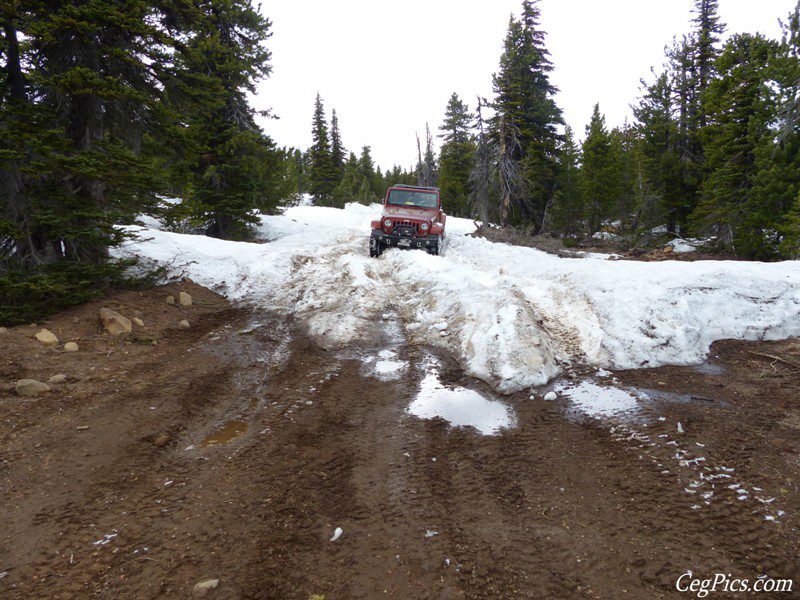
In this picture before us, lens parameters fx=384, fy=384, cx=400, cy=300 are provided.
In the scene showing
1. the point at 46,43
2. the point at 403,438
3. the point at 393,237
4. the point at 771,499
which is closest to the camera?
the point at 771,499

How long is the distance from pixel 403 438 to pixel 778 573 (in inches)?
125

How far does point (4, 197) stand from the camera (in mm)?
6969

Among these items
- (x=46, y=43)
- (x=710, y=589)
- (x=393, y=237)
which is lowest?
(x=710, y=589)

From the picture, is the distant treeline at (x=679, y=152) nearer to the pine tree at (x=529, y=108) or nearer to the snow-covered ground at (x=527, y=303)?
the pine tree at (x=529, y=108)

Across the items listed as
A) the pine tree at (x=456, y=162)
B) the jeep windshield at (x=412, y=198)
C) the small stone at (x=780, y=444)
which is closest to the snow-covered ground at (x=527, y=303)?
the small stone at (x=780, y=444)

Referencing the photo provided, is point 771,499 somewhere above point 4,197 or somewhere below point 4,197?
below

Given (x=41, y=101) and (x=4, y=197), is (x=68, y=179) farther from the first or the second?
(x=41, y=101)

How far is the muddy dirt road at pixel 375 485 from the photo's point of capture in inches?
106

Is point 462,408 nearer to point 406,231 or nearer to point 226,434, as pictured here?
point 226,434

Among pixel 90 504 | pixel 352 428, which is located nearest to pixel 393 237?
pixel 352 428

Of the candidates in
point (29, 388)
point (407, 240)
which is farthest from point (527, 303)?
point (29, 388)

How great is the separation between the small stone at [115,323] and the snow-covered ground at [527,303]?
3.16m

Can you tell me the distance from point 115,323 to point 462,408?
21.9 feet

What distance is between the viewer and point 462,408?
17.0ft
